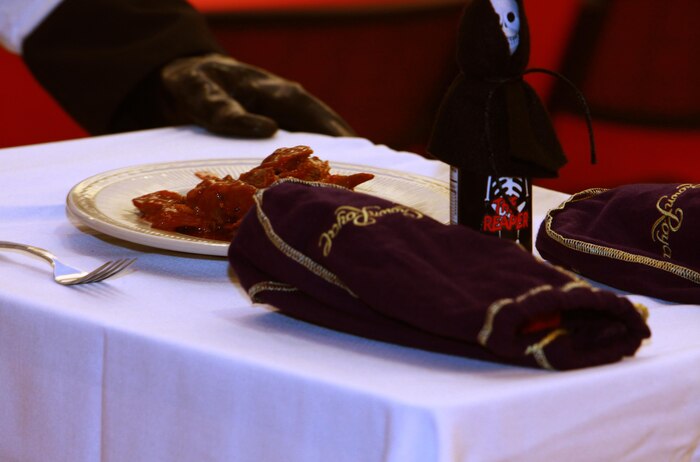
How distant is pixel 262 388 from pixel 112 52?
1.27 metres

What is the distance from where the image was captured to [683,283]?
805 millimetres

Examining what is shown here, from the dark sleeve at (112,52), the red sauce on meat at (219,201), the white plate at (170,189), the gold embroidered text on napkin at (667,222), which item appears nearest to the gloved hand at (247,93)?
the dark sleeve at (112,52)

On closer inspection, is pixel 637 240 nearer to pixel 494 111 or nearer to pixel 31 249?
pixel 494 111

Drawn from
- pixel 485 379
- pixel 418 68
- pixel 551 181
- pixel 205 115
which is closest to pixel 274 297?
pixel 485 379

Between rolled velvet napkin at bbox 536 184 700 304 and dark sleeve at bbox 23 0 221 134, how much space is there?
1001 mm

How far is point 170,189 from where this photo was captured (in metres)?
1.08

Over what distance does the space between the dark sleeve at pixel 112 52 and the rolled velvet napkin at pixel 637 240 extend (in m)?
1.00

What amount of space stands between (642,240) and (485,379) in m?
0.31

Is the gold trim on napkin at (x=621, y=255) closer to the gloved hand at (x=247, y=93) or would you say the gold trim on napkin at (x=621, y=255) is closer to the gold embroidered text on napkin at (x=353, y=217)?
the gold embroidered text on napkin at (x=353, y=217)

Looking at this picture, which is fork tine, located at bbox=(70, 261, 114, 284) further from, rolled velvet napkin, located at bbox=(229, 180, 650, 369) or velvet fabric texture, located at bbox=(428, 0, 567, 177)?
velvet fabric texture, located at bbox=(428, 0, 567, 177)

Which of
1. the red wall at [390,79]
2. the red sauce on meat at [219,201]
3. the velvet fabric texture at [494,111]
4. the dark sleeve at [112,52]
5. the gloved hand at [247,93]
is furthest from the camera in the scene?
the red wall at [390,79]

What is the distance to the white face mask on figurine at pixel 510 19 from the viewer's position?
0.78 meters

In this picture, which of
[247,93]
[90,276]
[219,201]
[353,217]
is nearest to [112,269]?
[90,276]

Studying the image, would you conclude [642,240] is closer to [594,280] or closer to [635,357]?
[594,280]
